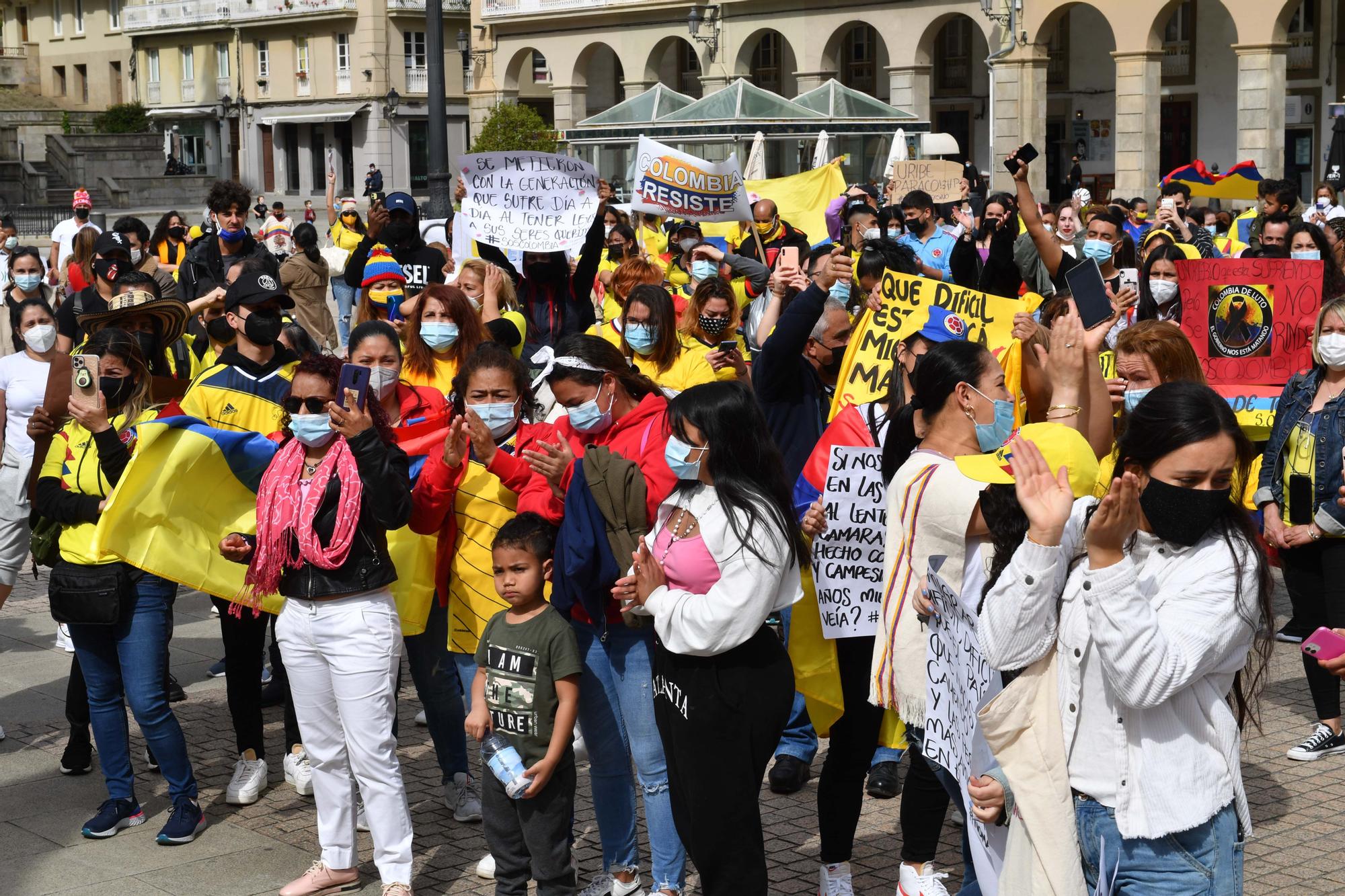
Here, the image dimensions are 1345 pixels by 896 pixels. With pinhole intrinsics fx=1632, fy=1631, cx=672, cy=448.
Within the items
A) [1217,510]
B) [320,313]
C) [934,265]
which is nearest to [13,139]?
[320,313]

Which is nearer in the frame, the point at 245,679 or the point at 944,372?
the point at 944,372

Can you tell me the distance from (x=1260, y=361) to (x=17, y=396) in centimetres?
656

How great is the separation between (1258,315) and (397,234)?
544 cm

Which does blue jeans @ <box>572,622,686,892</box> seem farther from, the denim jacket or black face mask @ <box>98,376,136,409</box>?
the denim jacket

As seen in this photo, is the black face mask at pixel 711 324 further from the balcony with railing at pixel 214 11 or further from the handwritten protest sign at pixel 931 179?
the balcony with railing at pixel 214 11

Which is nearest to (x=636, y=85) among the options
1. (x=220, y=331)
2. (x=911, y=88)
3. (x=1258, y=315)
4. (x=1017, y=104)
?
(x=911, y=88)

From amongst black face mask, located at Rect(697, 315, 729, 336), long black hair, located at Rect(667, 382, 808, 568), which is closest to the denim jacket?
black face mask, located at Rect(697, 315, 729, 336)

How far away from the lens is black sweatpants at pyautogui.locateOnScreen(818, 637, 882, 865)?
210 inches

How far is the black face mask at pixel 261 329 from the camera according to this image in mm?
6688

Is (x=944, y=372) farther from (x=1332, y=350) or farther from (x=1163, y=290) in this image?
(x=1163, y=290)

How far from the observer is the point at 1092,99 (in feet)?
145

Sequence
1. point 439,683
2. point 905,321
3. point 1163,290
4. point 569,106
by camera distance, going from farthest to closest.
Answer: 1. point 569,106
2. point 1163,290
3. point 905,321
4. point 439,683

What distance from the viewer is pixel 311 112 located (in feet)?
206

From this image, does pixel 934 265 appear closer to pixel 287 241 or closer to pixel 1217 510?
pixel 1217 510
